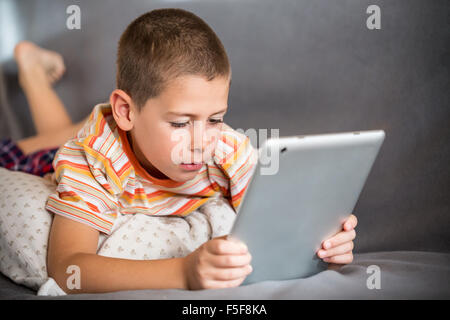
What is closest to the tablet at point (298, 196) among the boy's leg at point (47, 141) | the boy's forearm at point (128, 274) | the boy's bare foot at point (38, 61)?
the boy's forearm at point (128, 274)

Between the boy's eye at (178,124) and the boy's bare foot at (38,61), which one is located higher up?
the boy's bare foot at (38,61)

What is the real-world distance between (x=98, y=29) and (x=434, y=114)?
4.15 ft

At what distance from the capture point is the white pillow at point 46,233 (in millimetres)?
968

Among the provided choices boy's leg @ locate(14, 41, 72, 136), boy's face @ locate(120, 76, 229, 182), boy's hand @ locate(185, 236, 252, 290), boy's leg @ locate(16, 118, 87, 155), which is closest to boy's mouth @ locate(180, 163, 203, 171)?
boy's face @ locate(120, 76, 229, 182)

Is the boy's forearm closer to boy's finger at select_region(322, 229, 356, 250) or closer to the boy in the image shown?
the boy

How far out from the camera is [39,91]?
1.85m

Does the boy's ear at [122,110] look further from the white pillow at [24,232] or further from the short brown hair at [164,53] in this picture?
the white pillow at [24,232]

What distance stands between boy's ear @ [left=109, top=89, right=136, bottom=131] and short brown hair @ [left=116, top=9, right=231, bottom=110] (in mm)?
19

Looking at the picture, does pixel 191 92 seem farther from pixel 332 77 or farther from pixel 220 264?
pixel 332 77

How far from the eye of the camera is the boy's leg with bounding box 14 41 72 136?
1835 millimetres

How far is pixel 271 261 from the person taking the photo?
0.83 m

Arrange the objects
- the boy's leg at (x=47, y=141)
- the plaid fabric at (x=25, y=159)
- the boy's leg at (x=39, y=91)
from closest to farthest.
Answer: the plaid fabric at (x=25, y=159)
the boy's leg at (x=47, y=141)
the boy's leg at (x=39, y=91)
